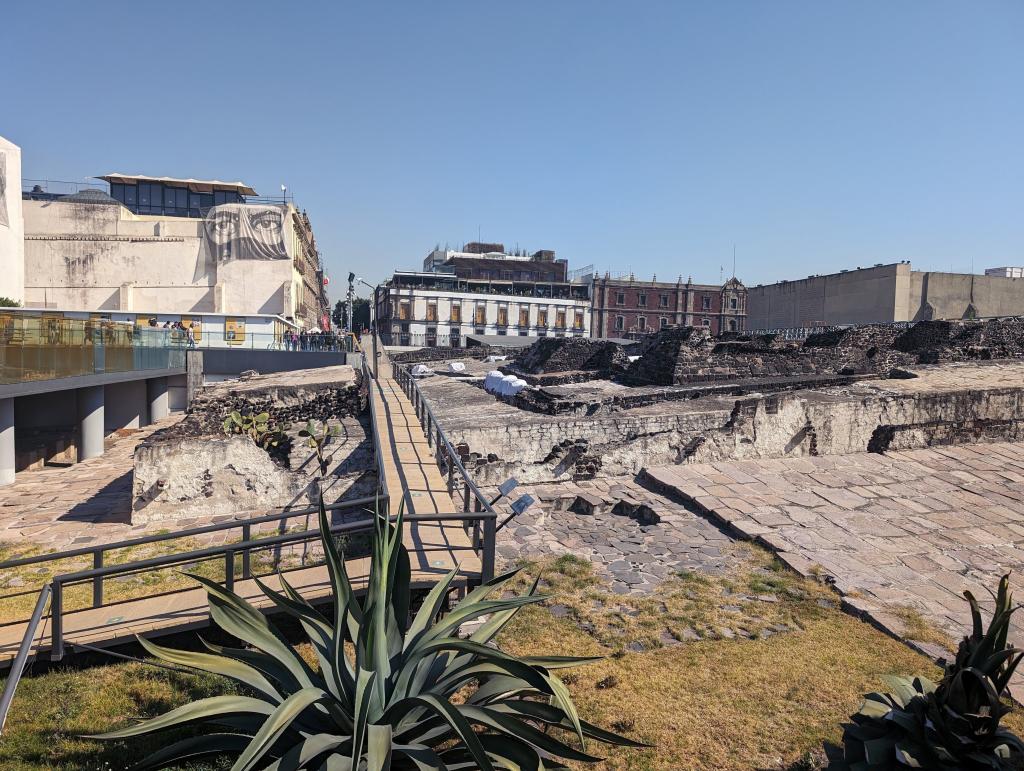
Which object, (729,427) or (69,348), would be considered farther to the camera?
(69,348)

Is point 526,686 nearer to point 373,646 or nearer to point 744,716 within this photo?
point 373,646

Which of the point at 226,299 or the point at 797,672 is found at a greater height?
the point at 226,299

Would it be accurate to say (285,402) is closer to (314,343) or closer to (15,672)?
(314,343)

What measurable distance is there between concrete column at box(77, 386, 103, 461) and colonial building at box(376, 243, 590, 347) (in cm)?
3272

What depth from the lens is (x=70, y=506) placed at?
11680 mm

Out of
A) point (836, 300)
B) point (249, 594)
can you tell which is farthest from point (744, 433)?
point (836, 300)

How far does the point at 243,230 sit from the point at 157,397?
2125cm

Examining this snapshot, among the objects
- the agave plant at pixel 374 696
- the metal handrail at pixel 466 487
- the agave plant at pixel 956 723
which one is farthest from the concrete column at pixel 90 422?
the agave plant at pixel 956 723

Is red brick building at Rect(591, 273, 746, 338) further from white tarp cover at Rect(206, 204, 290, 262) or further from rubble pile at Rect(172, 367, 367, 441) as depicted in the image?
rubble pile at Rect(172, 367, 367, 441)

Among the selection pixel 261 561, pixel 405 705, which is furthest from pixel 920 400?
pixel 405 705

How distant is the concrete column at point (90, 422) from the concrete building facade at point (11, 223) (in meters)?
23.5

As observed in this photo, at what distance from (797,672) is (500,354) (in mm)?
26048

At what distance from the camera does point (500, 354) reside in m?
30.4

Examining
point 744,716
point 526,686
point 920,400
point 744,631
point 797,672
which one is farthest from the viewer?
point 920,400
